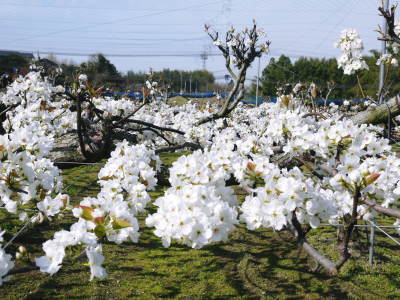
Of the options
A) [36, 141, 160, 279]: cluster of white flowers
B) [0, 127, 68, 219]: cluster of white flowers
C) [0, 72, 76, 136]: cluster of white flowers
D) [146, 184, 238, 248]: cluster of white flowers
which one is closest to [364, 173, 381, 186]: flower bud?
[146, 184, 238, 248]: cluster of white flowers

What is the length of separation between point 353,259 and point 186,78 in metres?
57.3

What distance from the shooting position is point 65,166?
4344 millimetres

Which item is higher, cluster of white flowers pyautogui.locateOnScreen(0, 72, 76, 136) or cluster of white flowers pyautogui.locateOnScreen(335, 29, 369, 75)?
cluster of white flowers pyautogui.locateOnScreen(335, 29, 369, 75)

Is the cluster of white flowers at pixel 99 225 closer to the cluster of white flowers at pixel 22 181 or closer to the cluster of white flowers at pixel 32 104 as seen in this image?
the cluster of white flowers at pixel 22 181

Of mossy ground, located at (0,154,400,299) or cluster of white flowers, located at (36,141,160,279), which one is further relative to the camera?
mossy ground, located at (0,154,400,299)

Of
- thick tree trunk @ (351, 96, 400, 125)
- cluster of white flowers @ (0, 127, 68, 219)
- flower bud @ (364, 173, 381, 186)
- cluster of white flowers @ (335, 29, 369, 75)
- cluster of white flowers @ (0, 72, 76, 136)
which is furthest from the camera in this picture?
cluster of white flowers @ (335, 29, 369, 75)

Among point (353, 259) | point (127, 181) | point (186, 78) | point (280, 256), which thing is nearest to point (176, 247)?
point (280, 256)

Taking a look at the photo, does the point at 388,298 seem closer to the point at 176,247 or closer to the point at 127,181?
the point at 176,247

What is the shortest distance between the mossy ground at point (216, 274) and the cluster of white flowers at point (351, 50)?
2.09 metres

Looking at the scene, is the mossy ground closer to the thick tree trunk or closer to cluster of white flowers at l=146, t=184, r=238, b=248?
the thick tree trunk

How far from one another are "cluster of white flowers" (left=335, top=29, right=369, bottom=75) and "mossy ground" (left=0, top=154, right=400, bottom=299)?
2.09 meters

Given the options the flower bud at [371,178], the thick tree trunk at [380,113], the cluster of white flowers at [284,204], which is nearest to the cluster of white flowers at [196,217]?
the cluster of white flowers at [284,204]

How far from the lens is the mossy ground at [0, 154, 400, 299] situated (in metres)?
3.37

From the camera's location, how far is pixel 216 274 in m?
3.77
